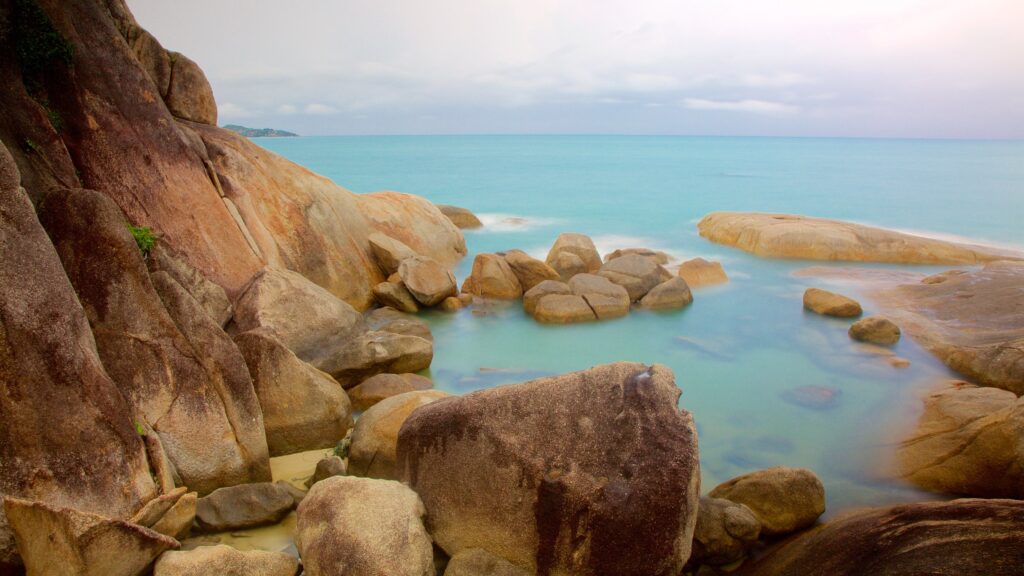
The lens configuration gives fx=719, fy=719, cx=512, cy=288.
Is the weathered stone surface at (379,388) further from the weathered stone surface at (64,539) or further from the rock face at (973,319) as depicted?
the rock face at (973,319)

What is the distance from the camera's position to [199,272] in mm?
9953

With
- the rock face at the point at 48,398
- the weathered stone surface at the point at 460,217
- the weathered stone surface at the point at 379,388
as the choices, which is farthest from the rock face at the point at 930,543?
the weathered stone surface at the point at 460,217

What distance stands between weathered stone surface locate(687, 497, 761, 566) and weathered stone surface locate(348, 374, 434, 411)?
4413mm

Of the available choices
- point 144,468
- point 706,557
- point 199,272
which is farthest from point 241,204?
point 706,557

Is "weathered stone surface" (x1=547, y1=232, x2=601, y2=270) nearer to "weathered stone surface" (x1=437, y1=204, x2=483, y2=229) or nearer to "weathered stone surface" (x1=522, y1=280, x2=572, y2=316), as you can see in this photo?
"weathered stone surface" (x1=522, y1=280, x2=572, y2=316)

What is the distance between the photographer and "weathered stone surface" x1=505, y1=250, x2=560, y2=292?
15.7 m

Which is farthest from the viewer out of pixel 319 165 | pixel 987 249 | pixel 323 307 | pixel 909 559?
pixel 319 165

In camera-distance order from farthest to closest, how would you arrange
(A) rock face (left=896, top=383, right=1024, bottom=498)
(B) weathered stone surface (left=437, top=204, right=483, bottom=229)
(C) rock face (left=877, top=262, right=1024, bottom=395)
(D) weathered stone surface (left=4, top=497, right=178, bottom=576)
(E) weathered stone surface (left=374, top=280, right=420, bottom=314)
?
(B) weathered stone surface (left=437, top=204, right=483, bottom=229) < (E) weathered stone surface (left=374, top=280, right=420, bottom=314) < (C) rock face (left=877, top=262, right=1024, bottom=395) < (A) rock face (left=896, top=383, right=1024, bottom=498) < (D) weathered stone surface (left=4, top=497, right=178, bottom=576)

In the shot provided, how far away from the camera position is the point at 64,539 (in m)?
5.22

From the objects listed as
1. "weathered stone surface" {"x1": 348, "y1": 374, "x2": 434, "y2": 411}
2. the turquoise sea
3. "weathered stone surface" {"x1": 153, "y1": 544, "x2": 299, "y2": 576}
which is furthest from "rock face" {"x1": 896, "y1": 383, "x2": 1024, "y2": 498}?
"weathered stone surface" {"x1": 153, "y1": 544, "x2": 299, "y2": 576}

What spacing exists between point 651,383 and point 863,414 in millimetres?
5930

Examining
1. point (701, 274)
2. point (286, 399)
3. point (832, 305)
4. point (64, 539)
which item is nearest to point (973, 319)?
point (832, 305)

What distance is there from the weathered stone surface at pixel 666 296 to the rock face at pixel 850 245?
288 inches

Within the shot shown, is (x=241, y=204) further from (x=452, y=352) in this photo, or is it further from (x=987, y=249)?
(x=987, y=249)
